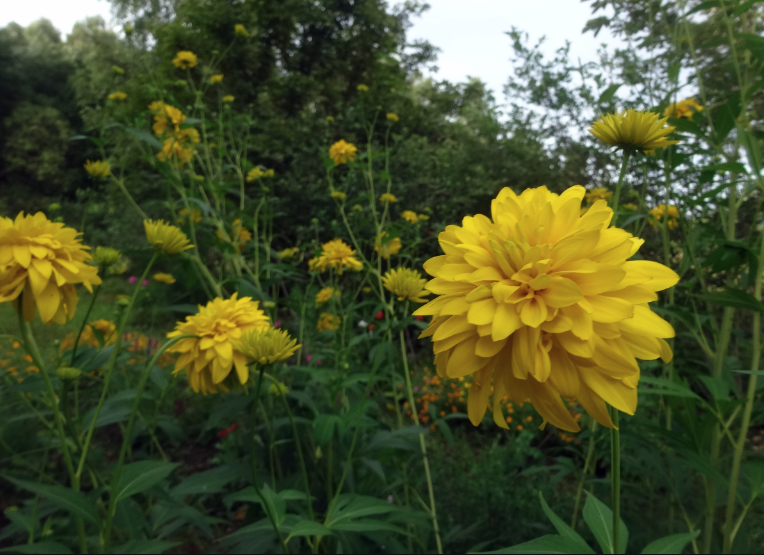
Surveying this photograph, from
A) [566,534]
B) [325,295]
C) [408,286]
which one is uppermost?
[408,286]

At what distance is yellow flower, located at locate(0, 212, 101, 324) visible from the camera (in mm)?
940

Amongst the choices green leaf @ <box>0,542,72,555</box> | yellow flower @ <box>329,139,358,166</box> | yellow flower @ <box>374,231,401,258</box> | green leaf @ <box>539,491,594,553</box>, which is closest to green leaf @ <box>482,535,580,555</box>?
green leaf @ <box>539,491,594,553</box>

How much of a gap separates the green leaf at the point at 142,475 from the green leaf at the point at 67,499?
6 centimetres

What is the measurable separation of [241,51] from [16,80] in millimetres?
9541

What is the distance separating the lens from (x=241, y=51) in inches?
190

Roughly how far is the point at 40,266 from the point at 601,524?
3.91 feet

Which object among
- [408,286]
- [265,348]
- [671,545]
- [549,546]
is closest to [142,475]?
[265,348]

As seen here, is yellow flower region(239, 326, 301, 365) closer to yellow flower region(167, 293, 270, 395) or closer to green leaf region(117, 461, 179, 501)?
yellow flower region(167, 293, 270, 395)

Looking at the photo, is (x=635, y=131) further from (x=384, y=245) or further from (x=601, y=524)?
(x=384, y=245)

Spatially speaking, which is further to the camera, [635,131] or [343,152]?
[343,152]

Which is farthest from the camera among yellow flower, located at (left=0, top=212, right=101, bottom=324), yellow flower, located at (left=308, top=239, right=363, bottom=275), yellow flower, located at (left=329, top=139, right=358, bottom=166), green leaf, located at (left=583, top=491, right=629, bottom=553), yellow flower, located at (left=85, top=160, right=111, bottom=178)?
yellow flower, located at (left=329, top=139, right=358, bottom=166)

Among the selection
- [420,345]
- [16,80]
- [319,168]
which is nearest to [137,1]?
[16,80]

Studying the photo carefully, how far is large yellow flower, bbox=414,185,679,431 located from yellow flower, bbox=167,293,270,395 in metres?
0.59

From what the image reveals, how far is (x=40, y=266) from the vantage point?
3.14ft
